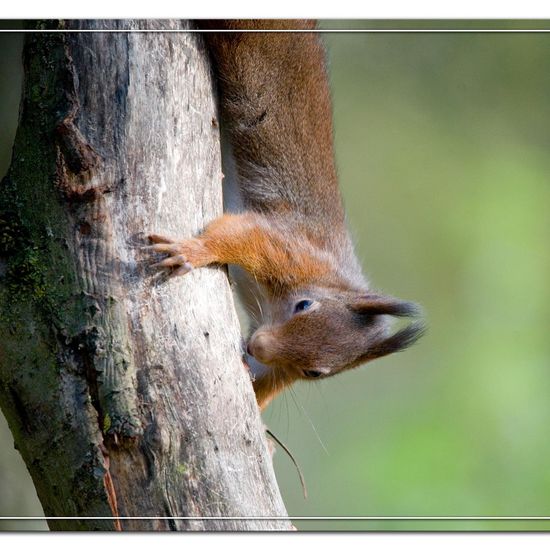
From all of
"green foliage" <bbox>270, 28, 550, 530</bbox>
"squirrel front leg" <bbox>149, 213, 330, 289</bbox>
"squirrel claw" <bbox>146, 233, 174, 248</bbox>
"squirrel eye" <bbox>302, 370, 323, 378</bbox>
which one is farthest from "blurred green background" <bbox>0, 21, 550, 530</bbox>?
"squirrel claw" <bbox>146, 233, 174, 248</bbox>

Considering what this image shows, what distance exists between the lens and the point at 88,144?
2.14 metres

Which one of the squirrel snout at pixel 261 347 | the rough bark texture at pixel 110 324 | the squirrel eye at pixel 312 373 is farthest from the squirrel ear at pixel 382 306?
the rough bark texture at pixel 110 324

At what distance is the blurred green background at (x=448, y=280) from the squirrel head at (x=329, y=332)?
191 millimetres

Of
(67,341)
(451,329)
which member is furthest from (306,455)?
(67,341)

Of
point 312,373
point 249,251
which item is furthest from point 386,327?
point 249,251

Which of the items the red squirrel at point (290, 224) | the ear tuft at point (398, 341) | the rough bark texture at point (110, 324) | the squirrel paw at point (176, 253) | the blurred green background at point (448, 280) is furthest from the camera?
the ear tuft at point (398, 341)

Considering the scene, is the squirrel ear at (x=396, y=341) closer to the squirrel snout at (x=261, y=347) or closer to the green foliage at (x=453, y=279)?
the green foliage at (x=453, y=279)

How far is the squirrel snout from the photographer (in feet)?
8.93

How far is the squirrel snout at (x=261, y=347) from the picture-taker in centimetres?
272

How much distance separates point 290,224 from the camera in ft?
10.3

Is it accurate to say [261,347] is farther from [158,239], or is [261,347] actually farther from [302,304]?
[158,239]

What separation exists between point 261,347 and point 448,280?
86 centimetres

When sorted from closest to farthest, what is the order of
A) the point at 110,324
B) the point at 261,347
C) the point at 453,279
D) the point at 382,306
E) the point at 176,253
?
1. the point at 110,324
2. the point at 176,253
3. the point at 261,347
4. the point at 382,306
5. the point at 453,279

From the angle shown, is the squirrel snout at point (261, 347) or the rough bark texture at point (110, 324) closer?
the rough bark texture at point (110, 324)
